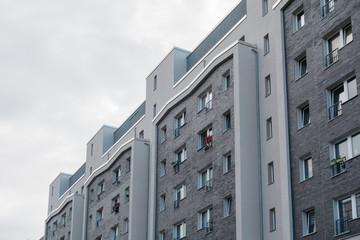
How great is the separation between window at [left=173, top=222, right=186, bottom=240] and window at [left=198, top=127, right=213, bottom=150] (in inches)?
223

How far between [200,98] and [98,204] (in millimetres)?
20357

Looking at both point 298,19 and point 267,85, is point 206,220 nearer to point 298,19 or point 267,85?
point 267,85

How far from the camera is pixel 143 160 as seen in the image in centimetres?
5656

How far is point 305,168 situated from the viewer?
120 feet

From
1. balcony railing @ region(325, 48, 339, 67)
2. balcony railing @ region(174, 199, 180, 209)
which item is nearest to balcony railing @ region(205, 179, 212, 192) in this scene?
balcony railing @ region(174, 199, 180, 209)

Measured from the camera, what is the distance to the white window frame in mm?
36031

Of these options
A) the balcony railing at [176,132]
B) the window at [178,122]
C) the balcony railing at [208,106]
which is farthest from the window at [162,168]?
the balcony railing at [208,106]

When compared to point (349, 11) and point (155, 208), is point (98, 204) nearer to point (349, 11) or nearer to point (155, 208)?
point (155, 208)

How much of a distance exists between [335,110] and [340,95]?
2.65 ft

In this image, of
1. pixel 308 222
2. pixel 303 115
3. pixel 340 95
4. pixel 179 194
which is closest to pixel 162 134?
pixel 179 194

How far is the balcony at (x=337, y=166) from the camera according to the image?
33.2 metres

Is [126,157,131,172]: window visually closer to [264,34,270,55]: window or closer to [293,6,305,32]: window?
[264,34,270,55]: window

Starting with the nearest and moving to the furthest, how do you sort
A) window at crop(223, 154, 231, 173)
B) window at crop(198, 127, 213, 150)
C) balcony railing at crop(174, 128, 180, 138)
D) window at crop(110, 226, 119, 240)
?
window at crop(223, 154, 231, 173)
window at crop(198, 127, 213, 150)
balcony railing at crop(174, 128, 180, 138)
window at crop(110, 226, 119, 240)

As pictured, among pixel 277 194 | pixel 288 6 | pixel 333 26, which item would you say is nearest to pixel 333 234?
pixel 277 194
